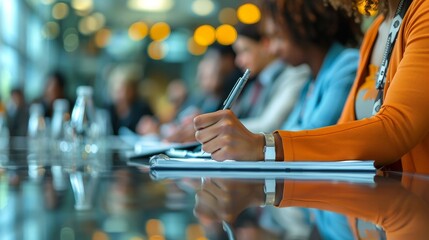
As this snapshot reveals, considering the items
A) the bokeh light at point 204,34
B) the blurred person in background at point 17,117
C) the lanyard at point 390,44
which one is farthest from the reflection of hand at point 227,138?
the bokeh light at point 204,34

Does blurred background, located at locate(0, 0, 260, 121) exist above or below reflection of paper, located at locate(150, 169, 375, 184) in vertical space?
above

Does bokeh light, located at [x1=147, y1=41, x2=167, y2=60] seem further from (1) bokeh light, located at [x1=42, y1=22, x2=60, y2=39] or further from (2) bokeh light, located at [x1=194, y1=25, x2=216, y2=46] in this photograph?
(1) bokeh light, located at [x1=42, y1=22, x2=60, y2=39]

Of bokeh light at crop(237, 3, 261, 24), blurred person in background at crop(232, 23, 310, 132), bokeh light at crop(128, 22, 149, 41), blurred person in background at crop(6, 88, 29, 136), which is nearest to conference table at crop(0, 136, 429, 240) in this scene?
blurred person in background at crop(232, 23, 310, 132)

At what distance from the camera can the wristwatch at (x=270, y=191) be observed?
71 cm

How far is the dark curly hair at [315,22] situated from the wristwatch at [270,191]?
63.3 inches

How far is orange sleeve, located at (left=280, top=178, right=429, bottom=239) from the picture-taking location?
55 cm

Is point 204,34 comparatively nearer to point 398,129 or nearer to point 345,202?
point 398,129

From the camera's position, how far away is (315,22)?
250cm

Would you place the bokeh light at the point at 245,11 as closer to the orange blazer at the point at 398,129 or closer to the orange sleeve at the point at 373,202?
the orange blazer at the point at 398,129

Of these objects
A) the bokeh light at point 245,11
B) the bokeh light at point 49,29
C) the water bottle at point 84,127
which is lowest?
the water bottle at point 84,127

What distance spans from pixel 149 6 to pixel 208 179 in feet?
30.1

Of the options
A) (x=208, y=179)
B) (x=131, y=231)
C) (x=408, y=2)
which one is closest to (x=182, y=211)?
(x=131, y=231)

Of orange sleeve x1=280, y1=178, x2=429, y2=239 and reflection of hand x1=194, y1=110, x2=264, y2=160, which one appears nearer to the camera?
orange sleeve x1=280, y1=178, x2=429, y2=239

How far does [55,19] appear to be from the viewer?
31.6ft
